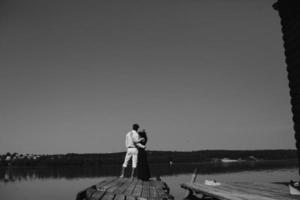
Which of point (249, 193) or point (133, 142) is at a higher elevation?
point (133, 142)

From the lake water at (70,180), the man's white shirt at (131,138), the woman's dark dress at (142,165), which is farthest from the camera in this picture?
the lake water at (70,180)

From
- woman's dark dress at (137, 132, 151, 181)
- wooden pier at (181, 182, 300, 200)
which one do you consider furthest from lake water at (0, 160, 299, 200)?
wooden pier at (181, 182, 300, 200)

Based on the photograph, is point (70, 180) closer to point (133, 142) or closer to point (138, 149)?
point (138, 149)

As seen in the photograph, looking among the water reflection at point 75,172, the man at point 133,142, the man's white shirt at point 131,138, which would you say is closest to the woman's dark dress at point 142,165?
the man at point 133,142

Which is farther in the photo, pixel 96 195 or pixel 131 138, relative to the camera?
pixel 131 138

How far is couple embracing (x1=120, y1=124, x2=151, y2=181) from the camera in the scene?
1265 centimetres

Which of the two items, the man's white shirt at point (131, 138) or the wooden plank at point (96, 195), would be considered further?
the man's white shirt at point (131, 138)

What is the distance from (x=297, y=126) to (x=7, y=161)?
359ft

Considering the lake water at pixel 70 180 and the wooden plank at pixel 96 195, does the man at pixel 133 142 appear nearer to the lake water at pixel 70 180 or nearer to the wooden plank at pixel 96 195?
the wooden plank at pixel 96 195

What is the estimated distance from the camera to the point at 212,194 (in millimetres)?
8031

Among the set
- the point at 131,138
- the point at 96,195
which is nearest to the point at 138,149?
the point at 131,138

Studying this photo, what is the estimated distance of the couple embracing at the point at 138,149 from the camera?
12.6 metres

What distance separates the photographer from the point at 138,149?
512 inches

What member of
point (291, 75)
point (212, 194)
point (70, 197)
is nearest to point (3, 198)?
point (70, 197)
